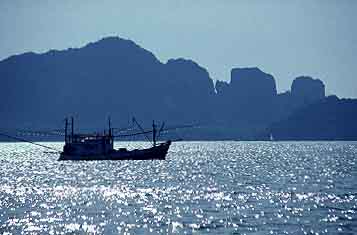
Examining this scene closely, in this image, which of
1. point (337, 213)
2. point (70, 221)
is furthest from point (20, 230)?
point (337, 213)

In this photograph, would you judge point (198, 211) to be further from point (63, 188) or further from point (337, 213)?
point (63, 188)

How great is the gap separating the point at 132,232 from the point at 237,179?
69.0m

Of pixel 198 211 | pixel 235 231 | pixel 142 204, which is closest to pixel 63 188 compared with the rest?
pixel 142 204

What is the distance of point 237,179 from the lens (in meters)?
135

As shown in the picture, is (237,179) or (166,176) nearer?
(237,179)

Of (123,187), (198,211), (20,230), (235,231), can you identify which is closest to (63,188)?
(123,187)

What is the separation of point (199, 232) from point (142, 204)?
2436 centimetres

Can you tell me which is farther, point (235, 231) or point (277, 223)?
point (277, 223)

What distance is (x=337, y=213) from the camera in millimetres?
77875

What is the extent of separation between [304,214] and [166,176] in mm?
69789

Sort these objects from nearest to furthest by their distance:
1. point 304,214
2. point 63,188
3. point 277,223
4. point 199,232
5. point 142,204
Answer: point 199,232, point 277,223, point 304,214, point 142,204, point 63,188

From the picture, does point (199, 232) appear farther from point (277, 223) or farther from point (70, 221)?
point (70, 221)

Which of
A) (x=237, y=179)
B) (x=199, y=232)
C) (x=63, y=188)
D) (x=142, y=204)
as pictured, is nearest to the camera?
(x=199, y=232)

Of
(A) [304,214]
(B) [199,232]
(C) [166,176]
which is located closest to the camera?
(B) [199,232]
